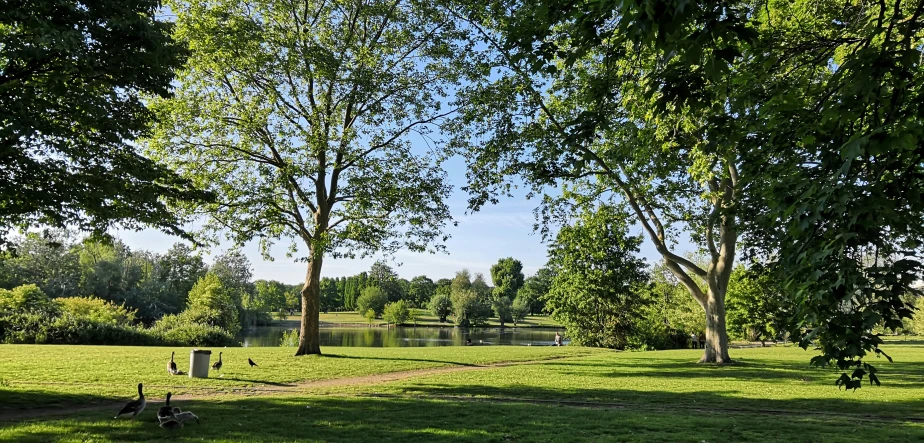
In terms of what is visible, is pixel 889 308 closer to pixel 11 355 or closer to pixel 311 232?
pixel 311 232

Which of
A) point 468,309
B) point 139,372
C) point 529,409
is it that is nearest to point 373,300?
point 468,309

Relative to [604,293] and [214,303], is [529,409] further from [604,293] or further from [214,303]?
[214,303]

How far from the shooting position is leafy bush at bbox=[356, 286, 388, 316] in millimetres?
96375

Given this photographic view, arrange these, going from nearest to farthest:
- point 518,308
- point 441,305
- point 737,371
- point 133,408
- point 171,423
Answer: point 171,423, point 133,408, point 737,371, point 518,308, point 441,305

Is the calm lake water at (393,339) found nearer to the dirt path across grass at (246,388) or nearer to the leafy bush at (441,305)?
the dirt path across grass at (246,388)

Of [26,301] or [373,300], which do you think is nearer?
[26,301]

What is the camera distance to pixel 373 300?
9644 centimetres

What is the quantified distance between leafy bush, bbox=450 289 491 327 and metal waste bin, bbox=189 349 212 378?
7126 centimetres

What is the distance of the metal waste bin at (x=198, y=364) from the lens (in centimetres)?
1379

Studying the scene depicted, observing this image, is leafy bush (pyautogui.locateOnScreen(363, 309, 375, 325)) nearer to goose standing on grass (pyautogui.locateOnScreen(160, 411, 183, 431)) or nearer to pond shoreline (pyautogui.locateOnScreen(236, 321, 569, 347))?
pond shoreline (pyautogui.locateOnScreen(236, 321, 569, 347))

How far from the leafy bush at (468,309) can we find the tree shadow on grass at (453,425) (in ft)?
246

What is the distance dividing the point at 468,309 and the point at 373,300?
66.5 ft


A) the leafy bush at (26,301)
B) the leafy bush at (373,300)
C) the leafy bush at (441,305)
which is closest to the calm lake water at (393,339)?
the leafy bush at (26,301)

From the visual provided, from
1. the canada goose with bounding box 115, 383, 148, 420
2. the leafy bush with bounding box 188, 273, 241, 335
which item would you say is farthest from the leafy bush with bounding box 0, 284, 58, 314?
the canada goose with bounding box 115, 383, 148, 420
